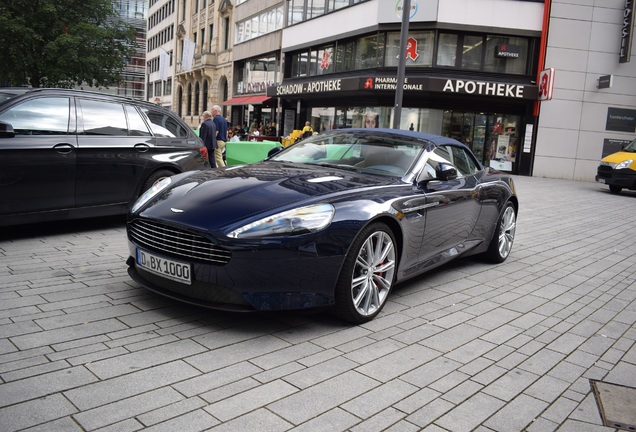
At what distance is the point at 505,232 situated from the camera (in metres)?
6.64

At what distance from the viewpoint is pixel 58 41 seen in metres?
21.0

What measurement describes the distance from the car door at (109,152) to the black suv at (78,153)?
0.04 ft

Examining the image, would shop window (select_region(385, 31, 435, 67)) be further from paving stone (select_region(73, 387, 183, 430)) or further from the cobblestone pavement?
paving stone (select_region(73, 387, 183, 430))

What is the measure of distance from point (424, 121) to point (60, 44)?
1531 cm

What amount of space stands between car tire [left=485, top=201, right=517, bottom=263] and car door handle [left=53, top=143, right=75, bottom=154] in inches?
189

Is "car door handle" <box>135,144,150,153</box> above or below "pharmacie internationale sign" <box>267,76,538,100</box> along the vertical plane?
below

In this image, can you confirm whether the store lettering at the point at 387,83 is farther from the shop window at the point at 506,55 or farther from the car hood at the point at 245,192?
the car hood at the point at 245,192

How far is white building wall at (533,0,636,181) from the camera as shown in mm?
23641

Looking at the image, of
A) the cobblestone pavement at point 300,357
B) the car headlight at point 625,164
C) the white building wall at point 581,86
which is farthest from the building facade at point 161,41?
the cobblestone pavement at point 300,357

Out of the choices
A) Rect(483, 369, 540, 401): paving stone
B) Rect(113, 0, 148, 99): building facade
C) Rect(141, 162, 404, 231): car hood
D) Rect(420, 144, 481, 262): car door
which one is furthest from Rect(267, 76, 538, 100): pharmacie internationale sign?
Rect(113, 0, 148, 99): building facade

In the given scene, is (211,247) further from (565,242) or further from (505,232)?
(565,242)

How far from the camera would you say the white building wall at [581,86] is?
77.6ft

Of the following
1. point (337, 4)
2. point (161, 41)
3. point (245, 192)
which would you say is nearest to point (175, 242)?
point (245, 192)

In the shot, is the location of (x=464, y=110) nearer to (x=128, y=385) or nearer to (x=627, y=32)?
(x=627, y=32)
